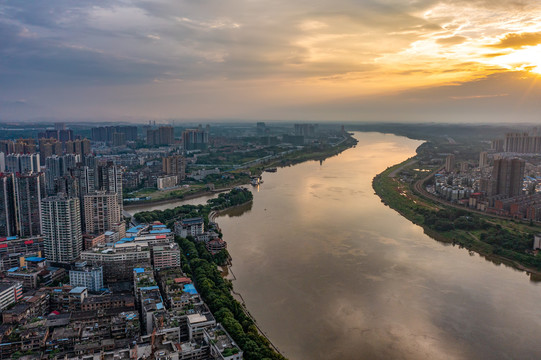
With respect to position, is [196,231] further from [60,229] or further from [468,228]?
[468,228]

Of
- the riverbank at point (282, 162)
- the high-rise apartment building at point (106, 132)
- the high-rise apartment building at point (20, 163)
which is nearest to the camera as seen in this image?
the riverbank at point (282, 162)

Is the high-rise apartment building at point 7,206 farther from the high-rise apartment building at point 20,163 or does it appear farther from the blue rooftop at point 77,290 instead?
the high-rise apartment building at point 20,163

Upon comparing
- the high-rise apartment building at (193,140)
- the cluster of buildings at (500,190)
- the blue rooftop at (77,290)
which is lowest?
the blue rooftop at (77,290)

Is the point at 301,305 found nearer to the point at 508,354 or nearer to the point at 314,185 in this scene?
the point at 508,354

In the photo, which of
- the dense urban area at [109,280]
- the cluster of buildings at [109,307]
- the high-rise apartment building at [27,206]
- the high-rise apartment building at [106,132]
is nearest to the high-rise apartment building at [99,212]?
the dense urban area at [109,280]

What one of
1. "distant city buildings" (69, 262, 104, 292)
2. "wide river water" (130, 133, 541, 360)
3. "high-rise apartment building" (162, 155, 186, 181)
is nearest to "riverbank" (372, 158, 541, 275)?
"wide river water" (130, 133, 541, 360)

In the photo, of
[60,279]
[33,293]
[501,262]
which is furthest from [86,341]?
[501,262]
